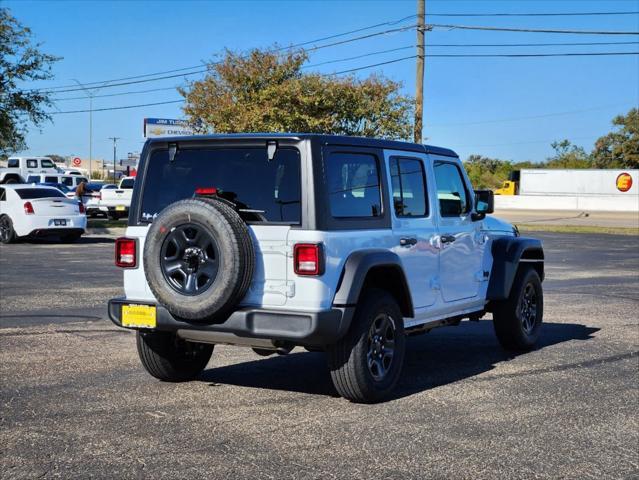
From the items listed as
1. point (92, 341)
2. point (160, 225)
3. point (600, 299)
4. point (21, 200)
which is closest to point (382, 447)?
point (160, 225)

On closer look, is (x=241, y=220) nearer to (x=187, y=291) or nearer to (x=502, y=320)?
(x=187, y=291)

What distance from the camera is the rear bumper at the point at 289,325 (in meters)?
6.24

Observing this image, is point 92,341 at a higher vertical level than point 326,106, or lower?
lower

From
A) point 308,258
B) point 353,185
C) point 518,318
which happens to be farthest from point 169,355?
point 518,318

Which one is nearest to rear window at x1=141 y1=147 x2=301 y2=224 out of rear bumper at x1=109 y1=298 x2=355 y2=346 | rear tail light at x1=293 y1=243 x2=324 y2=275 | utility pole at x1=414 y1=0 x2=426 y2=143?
rear tail light at x1=293 y1=243 x2=324 y2=275

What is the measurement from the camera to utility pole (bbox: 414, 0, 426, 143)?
3269 centimetres

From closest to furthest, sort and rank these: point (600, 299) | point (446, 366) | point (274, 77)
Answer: point (446, 366) → point (600, 299) → point (274, 77)

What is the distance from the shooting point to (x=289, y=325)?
→ 6273 mm

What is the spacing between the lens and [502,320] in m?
9.12

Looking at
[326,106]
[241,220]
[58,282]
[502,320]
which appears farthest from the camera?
[326,106]

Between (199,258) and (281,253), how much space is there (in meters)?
0.58

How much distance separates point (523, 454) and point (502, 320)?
11.9 ft

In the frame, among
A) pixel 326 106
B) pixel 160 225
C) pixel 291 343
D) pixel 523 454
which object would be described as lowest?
pixel 523 454

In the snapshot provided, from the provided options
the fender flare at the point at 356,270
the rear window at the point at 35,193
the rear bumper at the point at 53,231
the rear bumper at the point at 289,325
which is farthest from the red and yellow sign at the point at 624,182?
the rear bumper at the point at 289,325
